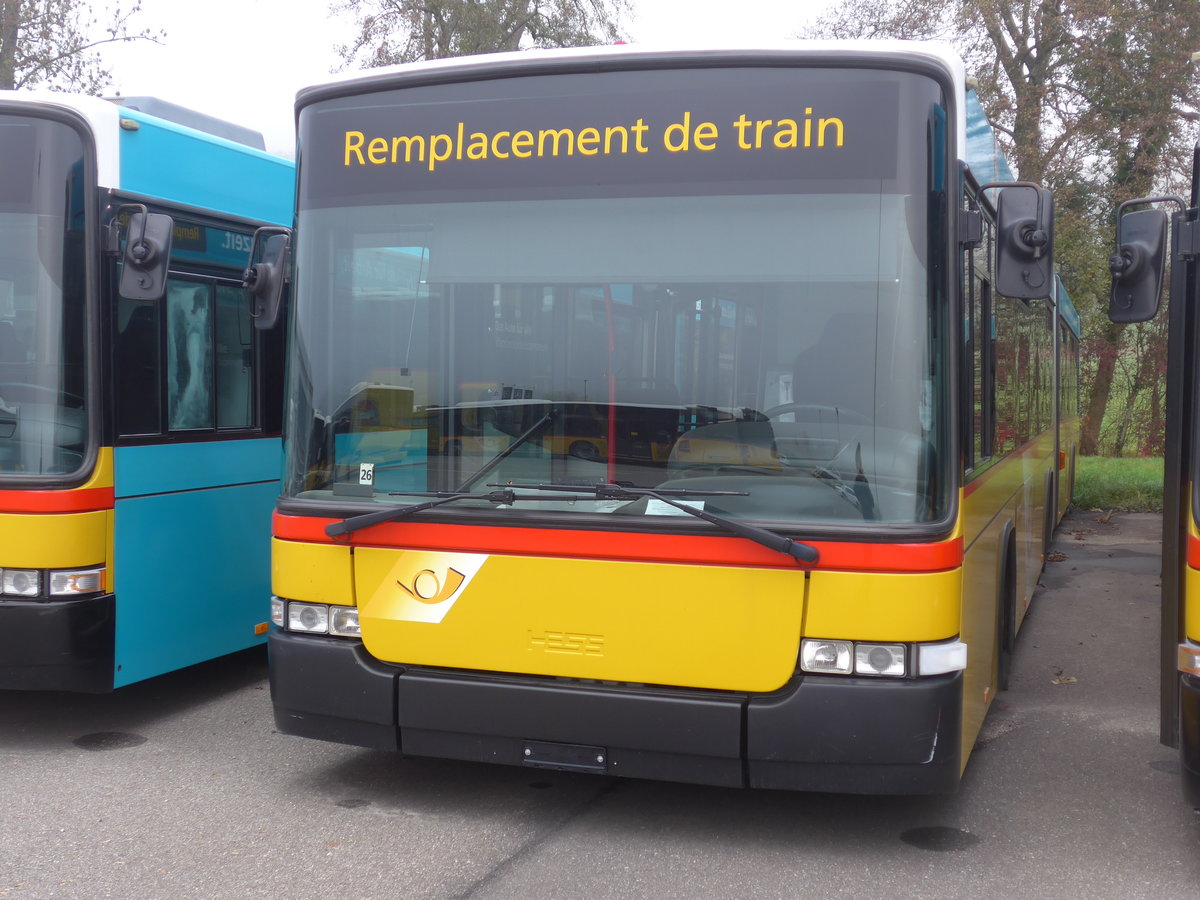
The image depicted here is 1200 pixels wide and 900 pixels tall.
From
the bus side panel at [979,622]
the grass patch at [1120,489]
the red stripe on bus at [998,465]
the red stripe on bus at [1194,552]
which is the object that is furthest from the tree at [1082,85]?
the red stripe on bus at [1194,552]

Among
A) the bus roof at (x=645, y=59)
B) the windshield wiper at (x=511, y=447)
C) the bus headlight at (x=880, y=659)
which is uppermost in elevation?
the bus roof at (x=645, y=59)

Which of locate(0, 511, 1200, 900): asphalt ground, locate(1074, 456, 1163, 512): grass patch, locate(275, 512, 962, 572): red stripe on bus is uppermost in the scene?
locate(275, 512, 962, 572): red stripe on bus

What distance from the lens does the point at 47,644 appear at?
5355 mm

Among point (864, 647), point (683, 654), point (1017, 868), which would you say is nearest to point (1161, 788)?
point (1017, 868)

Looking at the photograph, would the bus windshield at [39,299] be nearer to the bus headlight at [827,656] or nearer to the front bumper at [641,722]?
the front bumper at [641,722]

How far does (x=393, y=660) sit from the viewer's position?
178 inches

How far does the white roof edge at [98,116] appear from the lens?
547 centimetres

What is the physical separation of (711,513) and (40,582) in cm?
307

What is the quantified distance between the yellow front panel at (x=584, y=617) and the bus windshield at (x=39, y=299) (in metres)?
1.82

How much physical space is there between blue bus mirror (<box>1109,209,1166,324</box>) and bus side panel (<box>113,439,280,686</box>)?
4214mm

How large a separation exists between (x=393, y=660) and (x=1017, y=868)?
2.28 meters

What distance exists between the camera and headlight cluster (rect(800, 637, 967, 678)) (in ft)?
13.2

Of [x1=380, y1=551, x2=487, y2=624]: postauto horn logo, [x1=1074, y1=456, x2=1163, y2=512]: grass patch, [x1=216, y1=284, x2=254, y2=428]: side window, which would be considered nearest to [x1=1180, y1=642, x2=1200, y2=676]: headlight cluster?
[x1=380, y1=551, x2=487, y2=624]: postauto horn logo

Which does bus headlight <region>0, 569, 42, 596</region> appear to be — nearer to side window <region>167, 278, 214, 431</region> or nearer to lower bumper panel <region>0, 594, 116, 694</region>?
lower bumper panel <region>0, 594, 116, 694</region>
